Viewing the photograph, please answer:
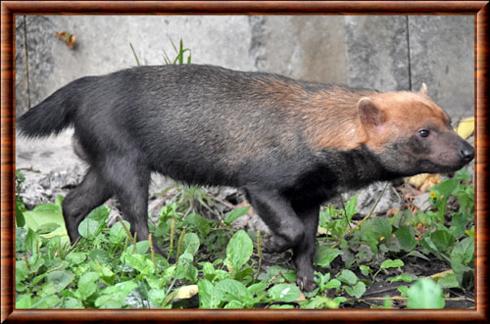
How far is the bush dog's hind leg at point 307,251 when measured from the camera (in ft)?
18.5

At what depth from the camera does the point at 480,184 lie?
432 cm

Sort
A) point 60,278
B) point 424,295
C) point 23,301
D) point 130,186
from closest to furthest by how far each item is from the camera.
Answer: point 424,295
point 23,301
point 60,278
point 130,186

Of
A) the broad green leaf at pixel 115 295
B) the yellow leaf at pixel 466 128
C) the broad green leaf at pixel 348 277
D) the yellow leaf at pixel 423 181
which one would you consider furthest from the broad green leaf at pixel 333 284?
the yellow leaf at pixel 423 181

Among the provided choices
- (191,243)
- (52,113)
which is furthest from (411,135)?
(52,113)

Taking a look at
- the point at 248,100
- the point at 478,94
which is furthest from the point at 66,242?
the point at 478,94

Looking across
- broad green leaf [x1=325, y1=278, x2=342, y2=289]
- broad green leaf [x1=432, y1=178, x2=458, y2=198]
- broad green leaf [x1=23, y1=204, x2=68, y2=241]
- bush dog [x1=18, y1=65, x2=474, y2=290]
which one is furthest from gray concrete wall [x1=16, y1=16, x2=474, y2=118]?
broad green leaf [x1=325, y1=278, x2=342, y2=289]

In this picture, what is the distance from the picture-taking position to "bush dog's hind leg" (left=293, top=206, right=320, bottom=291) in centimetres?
565

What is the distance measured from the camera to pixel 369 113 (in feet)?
18.5

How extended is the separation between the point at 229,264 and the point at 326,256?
0.85 meters

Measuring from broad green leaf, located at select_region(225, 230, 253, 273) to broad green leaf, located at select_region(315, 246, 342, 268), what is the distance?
0.66 m

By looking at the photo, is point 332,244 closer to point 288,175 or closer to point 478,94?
point 288,175

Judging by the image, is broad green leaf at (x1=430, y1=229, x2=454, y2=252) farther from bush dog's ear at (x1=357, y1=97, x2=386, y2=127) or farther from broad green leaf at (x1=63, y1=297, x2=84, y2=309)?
broad green leaf at (x1=63, y1=297, x2=84, y2=309)

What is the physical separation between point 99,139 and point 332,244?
2044mm

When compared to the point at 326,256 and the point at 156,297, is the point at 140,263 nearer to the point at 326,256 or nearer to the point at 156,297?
the point at 156,297
